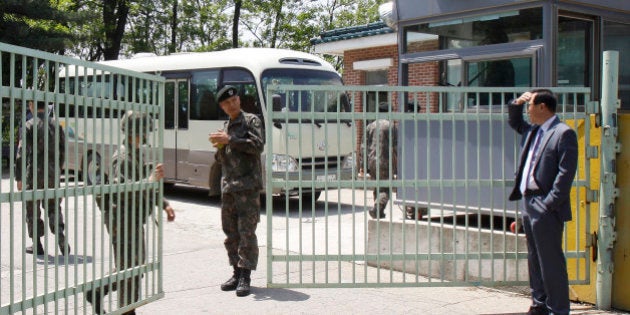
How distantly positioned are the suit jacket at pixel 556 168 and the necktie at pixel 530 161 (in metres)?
0.06

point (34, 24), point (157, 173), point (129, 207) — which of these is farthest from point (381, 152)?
point (34, 24)

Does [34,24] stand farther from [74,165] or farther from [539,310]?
[539,310]

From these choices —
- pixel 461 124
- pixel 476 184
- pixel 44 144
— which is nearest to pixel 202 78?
pixel 461 124

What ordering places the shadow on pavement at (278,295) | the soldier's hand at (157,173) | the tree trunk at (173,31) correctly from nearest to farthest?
the soldier's hand at (157,173) → the shadow on pavement at (278,295) → the tree trunk at (173,31)

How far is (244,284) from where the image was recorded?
20.8ft

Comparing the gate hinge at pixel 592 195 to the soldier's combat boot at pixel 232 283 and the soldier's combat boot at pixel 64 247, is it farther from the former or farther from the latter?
the soldier's combat boot at pixel 64 247

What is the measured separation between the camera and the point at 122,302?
184 inches

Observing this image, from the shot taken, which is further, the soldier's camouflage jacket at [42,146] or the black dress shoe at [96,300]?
the black dress shoe at [96,300]

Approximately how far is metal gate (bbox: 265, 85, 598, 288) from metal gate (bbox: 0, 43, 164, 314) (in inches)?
43.0

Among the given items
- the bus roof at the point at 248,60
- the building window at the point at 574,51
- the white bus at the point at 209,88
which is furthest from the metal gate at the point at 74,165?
the bus roof at the point at 248,60

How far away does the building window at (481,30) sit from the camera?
268 inches

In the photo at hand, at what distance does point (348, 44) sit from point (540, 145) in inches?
511

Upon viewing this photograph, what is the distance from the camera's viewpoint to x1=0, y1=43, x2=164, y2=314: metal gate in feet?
11.6

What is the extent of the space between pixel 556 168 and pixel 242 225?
289cm
